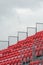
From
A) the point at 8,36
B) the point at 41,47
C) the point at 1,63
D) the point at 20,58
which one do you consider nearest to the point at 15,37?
the point at 8,36

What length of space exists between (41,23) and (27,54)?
9.39 meters

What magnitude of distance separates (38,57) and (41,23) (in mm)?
10863

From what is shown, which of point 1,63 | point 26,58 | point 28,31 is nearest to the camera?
point 26,58

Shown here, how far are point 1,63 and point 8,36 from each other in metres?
9.76

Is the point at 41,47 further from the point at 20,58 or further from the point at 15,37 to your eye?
the point at 15,37

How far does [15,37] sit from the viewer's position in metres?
32.0

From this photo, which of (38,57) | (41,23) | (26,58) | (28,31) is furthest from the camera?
(28,31)

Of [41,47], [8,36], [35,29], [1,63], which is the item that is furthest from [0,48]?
[41,47]

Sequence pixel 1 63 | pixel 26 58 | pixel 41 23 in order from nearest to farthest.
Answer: pixel 26 58 < pixel 1 63 < pixel 41 23

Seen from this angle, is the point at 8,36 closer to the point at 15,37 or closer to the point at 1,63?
the point at 15,37

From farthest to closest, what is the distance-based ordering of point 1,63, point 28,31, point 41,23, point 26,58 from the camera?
point 28,31
point 41,23
point 1,63
point 26,58

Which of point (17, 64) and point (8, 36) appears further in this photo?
point (8, 36)

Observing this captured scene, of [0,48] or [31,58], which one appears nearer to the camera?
[31,58]

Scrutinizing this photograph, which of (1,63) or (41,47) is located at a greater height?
(41,47)
